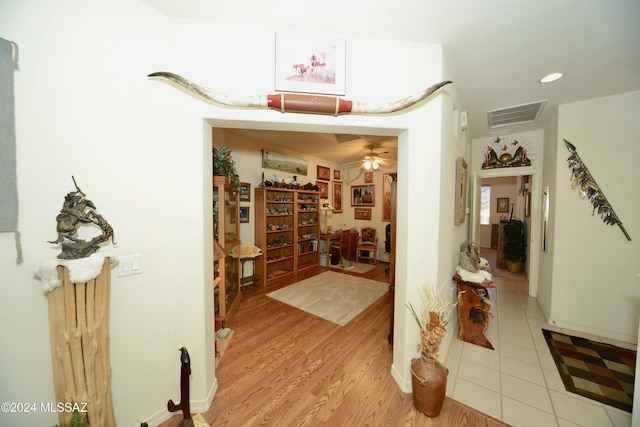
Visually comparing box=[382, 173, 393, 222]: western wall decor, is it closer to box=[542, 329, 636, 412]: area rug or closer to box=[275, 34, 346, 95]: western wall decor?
box=[542, 329, 636, 412]: area rug

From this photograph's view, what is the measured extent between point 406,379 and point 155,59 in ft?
9.21

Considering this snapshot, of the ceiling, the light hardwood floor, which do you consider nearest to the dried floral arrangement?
the light hardwood floor

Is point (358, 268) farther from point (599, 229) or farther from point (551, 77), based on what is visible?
point (551, 77)

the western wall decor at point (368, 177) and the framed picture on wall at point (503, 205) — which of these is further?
the framed picture on wall at point (503, 205)

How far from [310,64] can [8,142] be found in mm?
1609

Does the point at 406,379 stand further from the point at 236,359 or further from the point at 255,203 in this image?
the point at 255,203

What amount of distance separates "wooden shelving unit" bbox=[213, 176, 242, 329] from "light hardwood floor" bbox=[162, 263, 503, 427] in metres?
0.25

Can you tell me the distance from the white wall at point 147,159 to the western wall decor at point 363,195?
385 cm

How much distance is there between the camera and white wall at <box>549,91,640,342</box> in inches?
83.4

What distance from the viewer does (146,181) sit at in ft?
4.06

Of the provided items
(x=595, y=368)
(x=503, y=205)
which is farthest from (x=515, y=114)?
(x=503, y=205)

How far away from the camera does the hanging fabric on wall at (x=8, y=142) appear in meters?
0.92

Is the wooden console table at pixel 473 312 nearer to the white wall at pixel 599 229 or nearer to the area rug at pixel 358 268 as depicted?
the white wall at pixel 599 229

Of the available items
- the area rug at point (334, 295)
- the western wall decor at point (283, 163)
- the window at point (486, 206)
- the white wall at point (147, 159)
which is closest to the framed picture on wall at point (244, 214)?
the western wall decor at point (283, 163)
